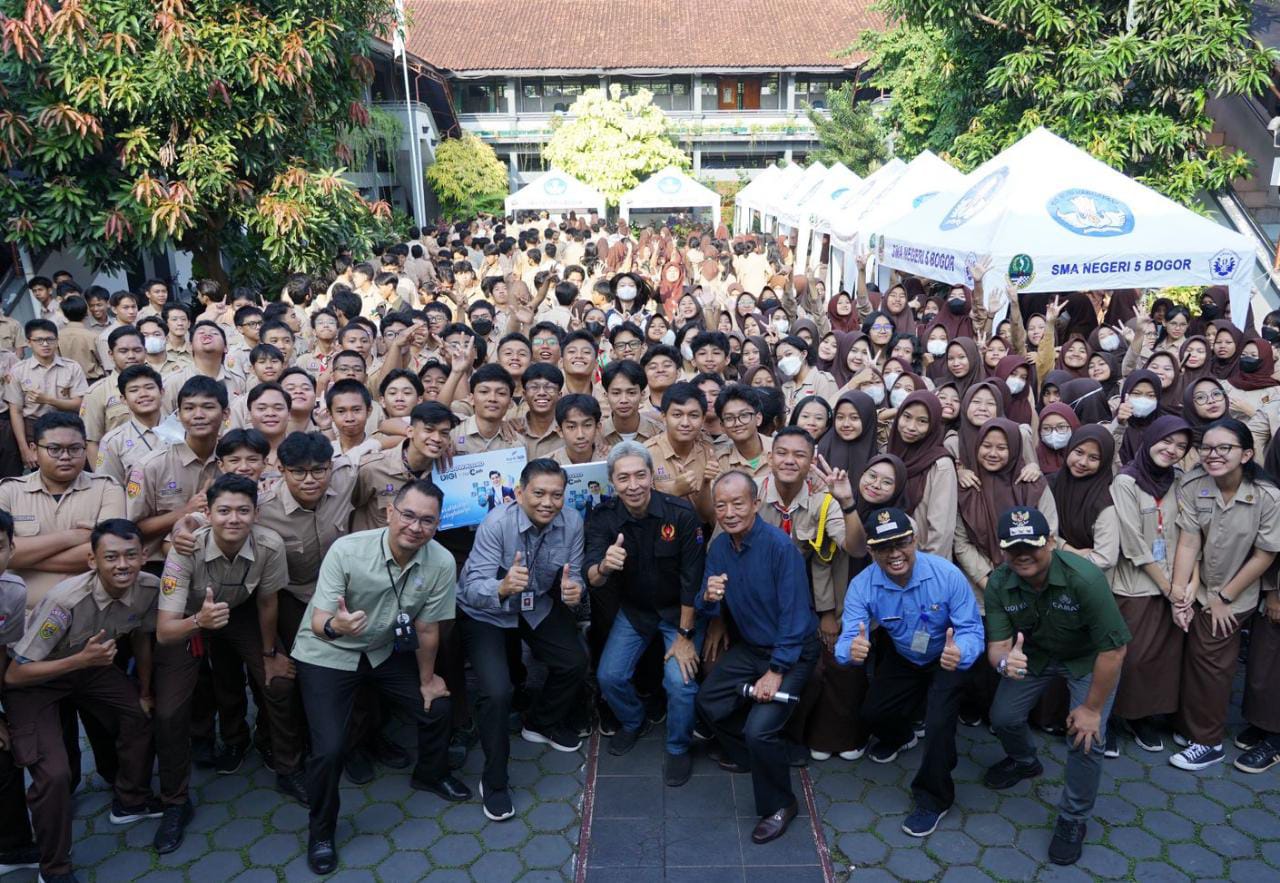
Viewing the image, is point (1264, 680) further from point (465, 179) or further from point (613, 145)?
point (613, 145)

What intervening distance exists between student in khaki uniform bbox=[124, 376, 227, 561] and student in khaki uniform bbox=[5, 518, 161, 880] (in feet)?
Answer: 1.76

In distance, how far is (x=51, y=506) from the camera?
4059 mm

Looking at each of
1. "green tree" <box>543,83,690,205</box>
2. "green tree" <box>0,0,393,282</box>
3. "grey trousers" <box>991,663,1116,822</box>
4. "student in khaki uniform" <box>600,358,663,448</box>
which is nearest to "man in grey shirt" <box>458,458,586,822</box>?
"student in khaki uniform" <box>600,358,663,448</box>

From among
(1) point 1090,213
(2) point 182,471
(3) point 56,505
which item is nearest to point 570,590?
(2) point 182,471

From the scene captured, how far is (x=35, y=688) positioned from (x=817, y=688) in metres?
3.51

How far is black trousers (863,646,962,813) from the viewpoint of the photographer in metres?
4.01

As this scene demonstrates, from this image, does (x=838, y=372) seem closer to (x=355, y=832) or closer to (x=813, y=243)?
(x=355, y=832)

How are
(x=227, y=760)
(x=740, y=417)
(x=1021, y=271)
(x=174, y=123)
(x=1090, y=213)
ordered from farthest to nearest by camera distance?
(x=174, y=123), (x=1090, y=213), (x=1021, y=271), (x=740, y=417), (x=227, y=760)

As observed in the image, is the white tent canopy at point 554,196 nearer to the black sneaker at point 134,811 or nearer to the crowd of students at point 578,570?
the crowd of students at point 578,570

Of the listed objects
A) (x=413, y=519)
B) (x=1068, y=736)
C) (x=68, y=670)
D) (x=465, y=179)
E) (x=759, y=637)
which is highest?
(x=465, y=179)

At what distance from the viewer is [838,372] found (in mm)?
7352

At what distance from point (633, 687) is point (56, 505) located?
2920mm

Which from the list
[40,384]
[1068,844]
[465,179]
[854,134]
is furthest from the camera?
[465,179]

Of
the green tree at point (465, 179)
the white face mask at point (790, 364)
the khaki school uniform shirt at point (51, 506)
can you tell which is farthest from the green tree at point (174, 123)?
the green tree at point (465, 179)
